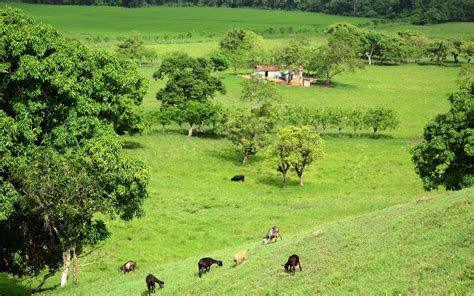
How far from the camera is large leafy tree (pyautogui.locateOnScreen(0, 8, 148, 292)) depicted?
95.8ft

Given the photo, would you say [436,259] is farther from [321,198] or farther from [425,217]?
[321,198]

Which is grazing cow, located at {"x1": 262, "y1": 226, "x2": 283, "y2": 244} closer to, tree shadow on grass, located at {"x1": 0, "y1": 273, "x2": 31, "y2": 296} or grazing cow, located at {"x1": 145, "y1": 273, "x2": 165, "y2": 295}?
grazing cow, located at {"x1": 145, "y1": 273, "x2": 165, "y2": 295}

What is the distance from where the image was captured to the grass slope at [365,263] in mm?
21297

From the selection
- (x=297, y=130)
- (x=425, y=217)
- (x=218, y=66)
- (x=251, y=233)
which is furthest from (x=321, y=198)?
(x=218, y=66)

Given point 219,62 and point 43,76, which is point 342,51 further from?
point 43,76

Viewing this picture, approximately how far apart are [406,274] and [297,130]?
4335 centimetres

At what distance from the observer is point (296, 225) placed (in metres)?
47.8

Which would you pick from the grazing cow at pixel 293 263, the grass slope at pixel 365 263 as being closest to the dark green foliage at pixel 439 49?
the grass slope at pixel 365 263

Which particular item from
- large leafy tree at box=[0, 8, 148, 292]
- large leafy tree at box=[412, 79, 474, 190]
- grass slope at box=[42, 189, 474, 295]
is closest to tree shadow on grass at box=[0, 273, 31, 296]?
large leafy tree at box=[0, 8, 148, 292]

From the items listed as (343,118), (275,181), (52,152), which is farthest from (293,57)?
(52,152)

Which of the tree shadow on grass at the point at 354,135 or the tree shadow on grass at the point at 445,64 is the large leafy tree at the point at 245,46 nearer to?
the tree shadow on grass at the point at 445,64

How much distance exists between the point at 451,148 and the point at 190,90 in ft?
158

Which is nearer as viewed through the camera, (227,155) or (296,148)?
(296,148)

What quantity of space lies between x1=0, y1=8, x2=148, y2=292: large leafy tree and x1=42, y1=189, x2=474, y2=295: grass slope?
12.2 ft
